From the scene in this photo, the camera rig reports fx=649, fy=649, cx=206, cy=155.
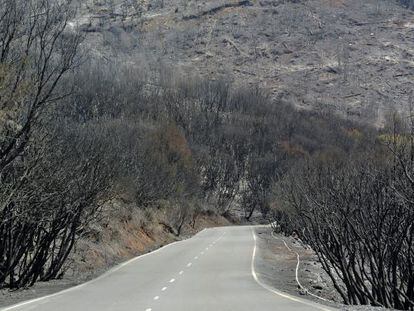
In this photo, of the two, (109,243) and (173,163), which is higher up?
(173,163)

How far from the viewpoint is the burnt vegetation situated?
19000 millimetres

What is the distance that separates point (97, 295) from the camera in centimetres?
1958

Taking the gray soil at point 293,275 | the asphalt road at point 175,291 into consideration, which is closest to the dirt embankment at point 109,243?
the asphalt road at point 175,291

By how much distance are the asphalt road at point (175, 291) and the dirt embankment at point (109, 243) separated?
41.2 inches

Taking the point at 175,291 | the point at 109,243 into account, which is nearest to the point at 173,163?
the point at 109,243

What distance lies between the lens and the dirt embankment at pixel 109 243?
22.6 meters

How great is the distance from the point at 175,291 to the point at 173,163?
5894 centimetres

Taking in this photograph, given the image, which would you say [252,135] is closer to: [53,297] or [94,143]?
[94,143]

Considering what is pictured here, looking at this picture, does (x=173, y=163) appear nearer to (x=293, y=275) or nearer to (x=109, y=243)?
(x=109, y=243)

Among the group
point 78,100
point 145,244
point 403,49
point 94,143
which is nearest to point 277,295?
point 94,143

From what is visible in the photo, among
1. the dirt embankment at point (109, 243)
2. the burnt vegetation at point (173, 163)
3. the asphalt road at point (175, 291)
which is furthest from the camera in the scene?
the dirt embankment at point (109, 243)

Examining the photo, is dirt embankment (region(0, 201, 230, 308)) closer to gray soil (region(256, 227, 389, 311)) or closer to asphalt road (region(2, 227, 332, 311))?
asphalt road (region(2, 227, 332, 311))

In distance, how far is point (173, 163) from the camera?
79562mm

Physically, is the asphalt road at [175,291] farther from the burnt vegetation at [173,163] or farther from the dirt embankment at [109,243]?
the burnt vegetation at [173,163]
